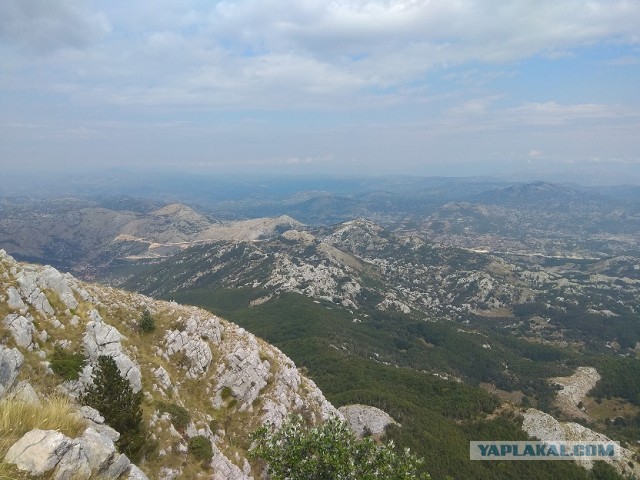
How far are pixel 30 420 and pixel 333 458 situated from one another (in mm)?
19264

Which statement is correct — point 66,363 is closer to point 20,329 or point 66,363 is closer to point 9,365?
point 20,329

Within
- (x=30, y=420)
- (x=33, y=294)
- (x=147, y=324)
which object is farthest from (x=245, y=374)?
(x=30, y=420)

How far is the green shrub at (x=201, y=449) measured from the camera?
4516 cm

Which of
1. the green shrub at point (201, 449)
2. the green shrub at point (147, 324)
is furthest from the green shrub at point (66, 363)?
the green shrub at point (147, 324)

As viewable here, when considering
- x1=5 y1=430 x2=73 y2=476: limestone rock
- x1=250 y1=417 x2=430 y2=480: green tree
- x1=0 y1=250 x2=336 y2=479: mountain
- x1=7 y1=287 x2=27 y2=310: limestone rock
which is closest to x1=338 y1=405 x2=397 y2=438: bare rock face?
x1=0 y1=250 x2=336 y2=479: mountain

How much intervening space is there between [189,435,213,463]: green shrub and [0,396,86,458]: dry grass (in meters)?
30.3

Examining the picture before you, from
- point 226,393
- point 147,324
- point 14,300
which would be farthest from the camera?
point 226,393

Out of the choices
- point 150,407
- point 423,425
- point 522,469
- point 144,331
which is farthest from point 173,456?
point 522,469

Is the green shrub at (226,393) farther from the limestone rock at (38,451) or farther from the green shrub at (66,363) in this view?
the limestone rock at (38,451)

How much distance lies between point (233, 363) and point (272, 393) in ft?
29.5

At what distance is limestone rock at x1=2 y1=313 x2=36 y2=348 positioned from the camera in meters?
40.8

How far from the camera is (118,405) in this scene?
117 ft

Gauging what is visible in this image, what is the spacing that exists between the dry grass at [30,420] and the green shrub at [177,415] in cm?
3141

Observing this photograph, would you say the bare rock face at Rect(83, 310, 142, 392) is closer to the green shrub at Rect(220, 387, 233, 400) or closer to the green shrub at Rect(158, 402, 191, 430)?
the green shrub at Rect(158, 402, 191, 430)
